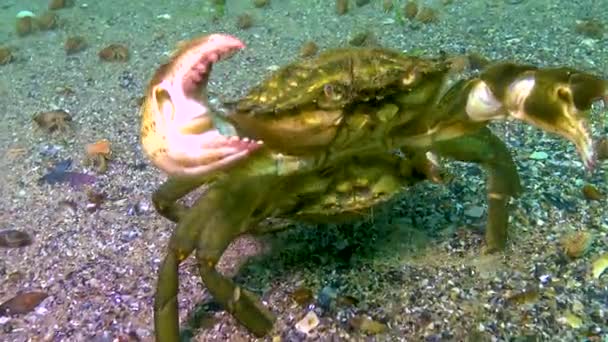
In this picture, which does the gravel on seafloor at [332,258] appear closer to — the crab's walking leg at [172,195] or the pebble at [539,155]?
the pebble at [539,155]

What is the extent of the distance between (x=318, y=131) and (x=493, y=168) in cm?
125

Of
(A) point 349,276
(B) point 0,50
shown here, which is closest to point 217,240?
(A) point 349,276

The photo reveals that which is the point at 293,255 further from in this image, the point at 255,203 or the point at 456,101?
the point at 456,101

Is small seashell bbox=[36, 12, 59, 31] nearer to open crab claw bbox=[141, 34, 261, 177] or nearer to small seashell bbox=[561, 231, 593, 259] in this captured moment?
open crab claw bbox=[141, 34, 261, 177]

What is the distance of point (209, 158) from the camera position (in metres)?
2.65

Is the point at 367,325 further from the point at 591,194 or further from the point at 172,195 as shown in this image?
the point at 591,194

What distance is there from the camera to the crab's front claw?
2617 millimetres

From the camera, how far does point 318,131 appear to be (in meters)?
2.95

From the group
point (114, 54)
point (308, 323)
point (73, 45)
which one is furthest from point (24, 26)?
point (308, 323)

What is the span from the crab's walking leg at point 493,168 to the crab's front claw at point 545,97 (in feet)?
1.59

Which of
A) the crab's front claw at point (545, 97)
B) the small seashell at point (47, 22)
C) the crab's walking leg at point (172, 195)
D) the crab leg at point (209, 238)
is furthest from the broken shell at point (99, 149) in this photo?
the small seashell at point (47, 22)

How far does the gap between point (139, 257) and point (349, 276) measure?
147cm

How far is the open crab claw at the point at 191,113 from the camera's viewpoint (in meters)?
2.59

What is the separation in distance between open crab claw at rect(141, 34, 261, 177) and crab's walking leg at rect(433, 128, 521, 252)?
1252mm
